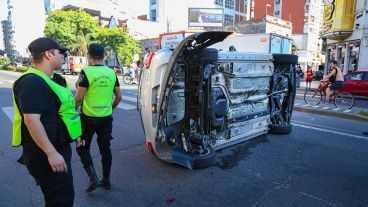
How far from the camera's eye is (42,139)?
6.20ft

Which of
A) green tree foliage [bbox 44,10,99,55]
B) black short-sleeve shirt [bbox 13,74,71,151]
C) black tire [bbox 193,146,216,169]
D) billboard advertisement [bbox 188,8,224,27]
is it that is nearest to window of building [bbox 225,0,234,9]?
billboard advertisement [bbox 188,8,224,27]

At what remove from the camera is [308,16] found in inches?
2248

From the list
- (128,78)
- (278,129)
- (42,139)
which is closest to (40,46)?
(42,139)

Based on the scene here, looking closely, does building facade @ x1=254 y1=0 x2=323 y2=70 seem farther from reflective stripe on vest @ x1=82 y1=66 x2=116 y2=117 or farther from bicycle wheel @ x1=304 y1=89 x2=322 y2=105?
reflective stripe on vest @ x1=82 y1=66 x2=116 y2=117

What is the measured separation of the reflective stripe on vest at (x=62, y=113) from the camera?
1.98m

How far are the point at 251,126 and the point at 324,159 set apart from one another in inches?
52.6

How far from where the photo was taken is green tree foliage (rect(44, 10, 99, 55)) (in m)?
38.4

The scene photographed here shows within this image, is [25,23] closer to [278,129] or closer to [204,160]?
[278,129]

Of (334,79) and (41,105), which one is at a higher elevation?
(41,105)

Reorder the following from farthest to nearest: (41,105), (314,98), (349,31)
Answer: (349,31) < (314,98) < (41,105)

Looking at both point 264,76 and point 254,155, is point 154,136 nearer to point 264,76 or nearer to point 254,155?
point 254,155

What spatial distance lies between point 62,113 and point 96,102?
110cm

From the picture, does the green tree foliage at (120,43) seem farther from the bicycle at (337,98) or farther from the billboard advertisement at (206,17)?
the bicycle at (337,98)

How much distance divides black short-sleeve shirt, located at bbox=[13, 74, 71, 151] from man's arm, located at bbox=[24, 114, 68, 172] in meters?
0.05
